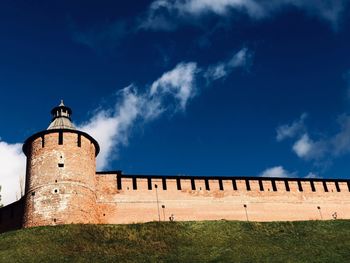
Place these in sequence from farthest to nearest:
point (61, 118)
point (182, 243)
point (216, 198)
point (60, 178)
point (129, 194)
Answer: point (61, 118) → point (216, 198) → point (129, 194) → point (60, 178) → point (182, 243)

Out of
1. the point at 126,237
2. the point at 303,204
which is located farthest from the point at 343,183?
the point at 126,237

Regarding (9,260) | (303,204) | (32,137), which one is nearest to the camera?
(9,260)

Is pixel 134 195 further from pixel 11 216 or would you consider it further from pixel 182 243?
pixel 182 243

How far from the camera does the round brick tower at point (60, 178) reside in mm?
29422

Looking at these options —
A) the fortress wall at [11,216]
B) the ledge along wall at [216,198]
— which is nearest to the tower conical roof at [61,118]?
the ledge along wall at [216,198]

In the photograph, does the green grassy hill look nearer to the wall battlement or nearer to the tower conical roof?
the wall battlement

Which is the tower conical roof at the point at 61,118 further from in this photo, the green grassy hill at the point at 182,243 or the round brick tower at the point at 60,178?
the green grassy hill at the point at 182,243

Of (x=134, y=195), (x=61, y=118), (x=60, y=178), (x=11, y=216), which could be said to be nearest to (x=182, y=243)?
(x=134, y=195)

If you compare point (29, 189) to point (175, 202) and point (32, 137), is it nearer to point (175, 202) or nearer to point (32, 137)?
point (32, 137)

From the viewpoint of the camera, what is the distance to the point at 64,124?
1348 inches

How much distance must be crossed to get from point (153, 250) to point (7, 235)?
763cm

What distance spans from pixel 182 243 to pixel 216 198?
327 inches

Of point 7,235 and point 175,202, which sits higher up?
point 175,202

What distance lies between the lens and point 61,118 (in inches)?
1372
